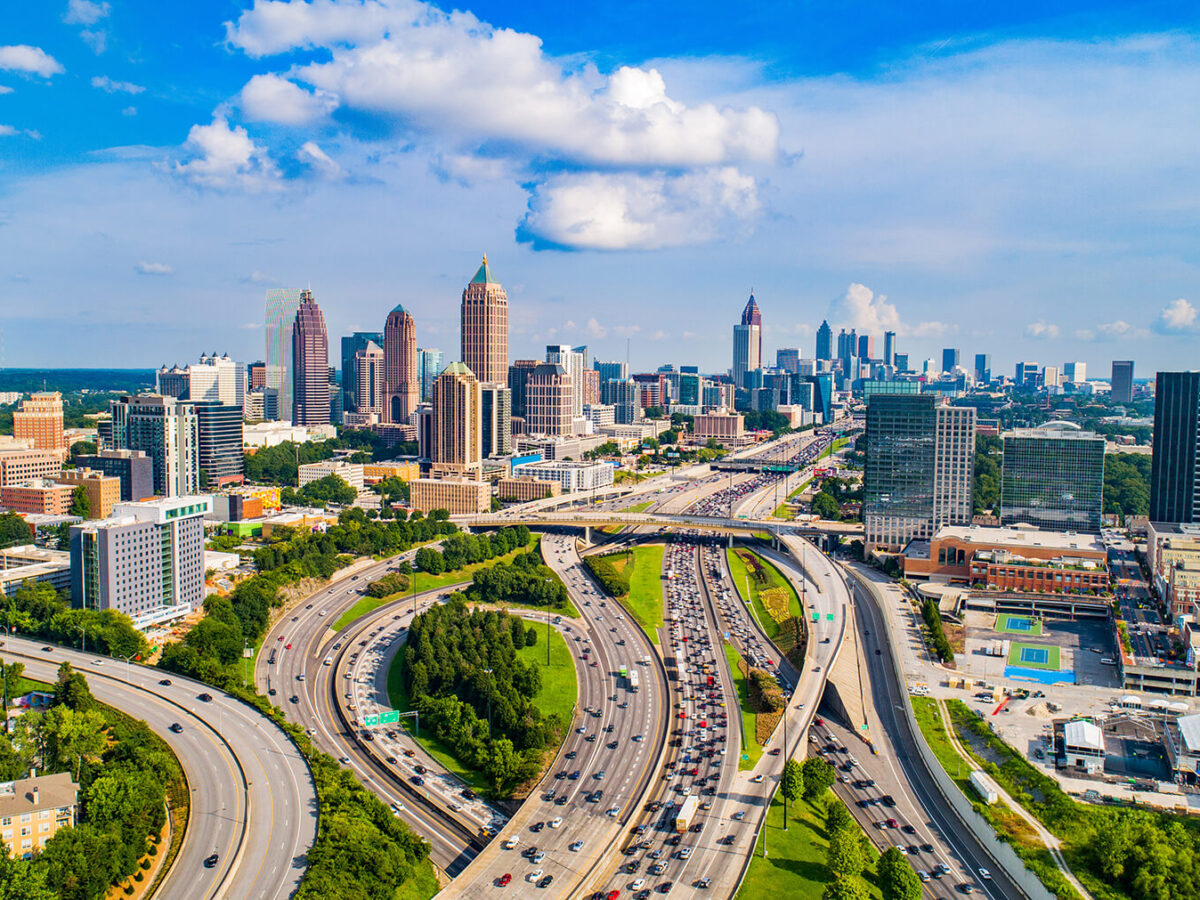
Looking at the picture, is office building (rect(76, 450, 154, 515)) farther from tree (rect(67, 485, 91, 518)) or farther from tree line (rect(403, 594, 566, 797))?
tree line (rect(403, 594, 566, 797))

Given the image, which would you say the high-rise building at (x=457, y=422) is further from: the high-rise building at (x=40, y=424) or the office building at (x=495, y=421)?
the high-rise building at (x=40, y=424)

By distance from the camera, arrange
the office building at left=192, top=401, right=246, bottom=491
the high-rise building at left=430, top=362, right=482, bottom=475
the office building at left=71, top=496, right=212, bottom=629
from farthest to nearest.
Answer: the high-rise building at left=430, top=362, right=482, bottom=475
the office building at left=192, top=401, right=246, bottom=491
the office building at left=71, top=496, right=212, bottom=629

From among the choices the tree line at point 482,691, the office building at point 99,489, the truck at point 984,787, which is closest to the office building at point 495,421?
the office building at point 99,489

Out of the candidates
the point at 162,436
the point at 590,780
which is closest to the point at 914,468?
the point at 590,780

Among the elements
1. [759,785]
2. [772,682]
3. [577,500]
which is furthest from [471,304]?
[759,785]

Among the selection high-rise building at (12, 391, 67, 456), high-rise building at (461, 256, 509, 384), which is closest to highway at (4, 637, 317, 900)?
high-rise building at (12, 391, 67, 456)

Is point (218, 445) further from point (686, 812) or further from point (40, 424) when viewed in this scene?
point (686, 812)

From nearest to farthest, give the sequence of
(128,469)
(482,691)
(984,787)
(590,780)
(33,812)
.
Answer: (33,812) → (984,787) → (590,780) → (482,691) → (128,469)

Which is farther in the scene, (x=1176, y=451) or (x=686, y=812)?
(x=1176, y=451)
